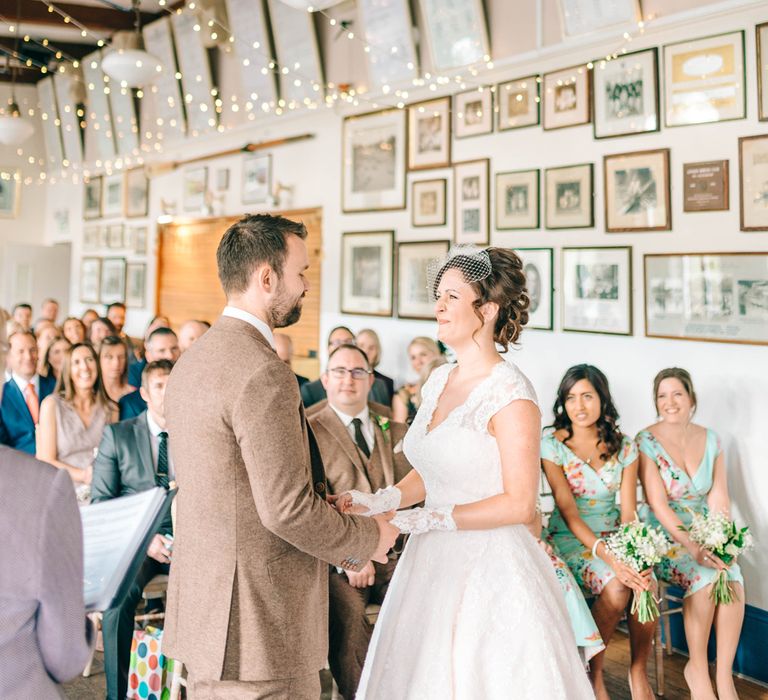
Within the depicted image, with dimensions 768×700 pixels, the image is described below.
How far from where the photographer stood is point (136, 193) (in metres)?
9.98

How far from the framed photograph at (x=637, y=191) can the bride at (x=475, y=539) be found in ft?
7.88

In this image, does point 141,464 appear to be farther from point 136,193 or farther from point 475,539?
point 136,193

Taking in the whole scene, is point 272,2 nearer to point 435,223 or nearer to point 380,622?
point 435,223

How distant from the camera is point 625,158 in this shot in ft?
15.2

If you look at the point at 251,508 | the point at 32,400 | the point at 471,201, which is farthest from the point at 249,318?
the point at 471,201

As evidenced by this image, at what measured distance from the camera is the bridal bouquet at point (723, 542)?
139 inches

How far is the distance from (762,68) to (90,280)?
9.36 m

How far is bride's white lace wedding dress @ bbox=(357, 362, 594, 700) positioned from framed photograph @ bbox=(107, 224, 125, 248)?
8.86m

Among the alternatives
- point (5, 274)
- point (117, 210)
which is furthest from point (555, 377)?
point (5, 274)

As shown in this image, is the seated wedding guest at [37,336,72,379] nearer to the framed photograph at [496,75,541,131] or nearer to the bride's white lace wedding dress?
the framed photograph at [496,75,541,131]

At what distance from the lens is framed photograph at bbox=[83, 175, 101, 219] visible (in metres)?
10.9

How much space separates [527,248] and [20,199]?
961 centimetres

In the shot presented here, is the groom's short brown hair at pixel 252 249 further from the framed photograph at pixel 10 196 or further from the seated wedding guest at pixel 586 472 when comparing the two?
the framed photograph at pixel 10 196

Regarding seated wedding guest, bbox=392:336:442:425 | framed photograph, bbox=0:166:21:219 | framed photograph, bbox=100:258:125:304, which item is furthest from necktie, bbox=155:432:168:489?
framed photograph, bbox=0:166:21:219
